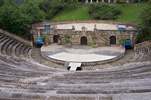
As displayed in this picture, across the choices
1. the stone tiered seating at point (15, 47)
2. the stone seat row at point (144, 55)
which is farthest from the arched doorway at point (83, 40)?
the stone tiered seating at point (15, 47)

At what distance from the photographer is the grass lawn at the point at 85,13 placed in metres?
63.3

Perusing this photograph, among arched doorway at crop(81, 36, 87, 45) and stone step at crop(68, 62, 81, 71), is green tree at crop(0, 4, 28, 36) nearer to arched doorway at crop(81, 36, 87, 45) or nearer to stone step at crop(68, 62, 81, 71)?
arched doorway at crop(81, 36, 87, 45)

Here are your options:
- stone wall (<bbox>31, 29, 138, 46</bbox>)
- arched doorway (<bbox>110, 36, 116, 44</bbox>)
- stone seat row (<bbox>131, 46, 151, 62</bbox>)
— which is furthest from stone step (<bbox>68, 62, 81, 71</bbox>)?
arched doorway (<bbox>110, 36, 116, 44</bbox>)

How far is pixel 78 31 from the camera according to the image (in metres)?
37.7

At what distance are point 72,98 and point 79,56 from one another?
23335 mm

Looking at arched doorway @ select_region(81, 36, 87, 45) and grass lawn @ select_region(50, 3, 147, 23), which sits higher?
grass lawn @ select_region(50, 3, 147, 23)

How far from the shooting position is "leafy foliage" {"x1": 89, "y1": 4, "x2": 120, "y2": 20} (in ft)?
206

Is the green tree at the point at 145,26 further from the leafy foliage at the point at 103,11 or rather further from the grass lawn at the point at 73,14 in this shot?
the grass lawn at the point at 73,14

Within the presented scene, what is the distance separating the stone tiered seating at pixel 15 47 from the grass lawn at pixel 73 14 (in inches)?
1411

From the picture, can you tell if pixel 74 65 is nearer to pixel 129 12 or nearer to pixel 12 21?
pixel 12 21

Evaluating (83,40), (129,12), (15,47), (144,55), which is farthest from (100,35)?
(129,12)

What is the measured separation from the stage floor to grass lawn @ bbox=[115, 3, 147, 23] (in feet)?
93.6

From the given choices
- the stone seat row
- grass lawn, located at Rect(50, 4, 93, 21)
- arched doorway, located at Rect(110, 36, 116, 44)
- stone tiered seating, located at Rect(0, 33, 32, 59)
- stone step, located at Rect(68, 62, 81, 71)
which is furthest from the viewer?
grass lawn, located at Rect(50, 4, 93, 21)

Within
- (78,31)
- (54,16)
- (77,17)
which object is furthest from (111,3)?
(78,31)
